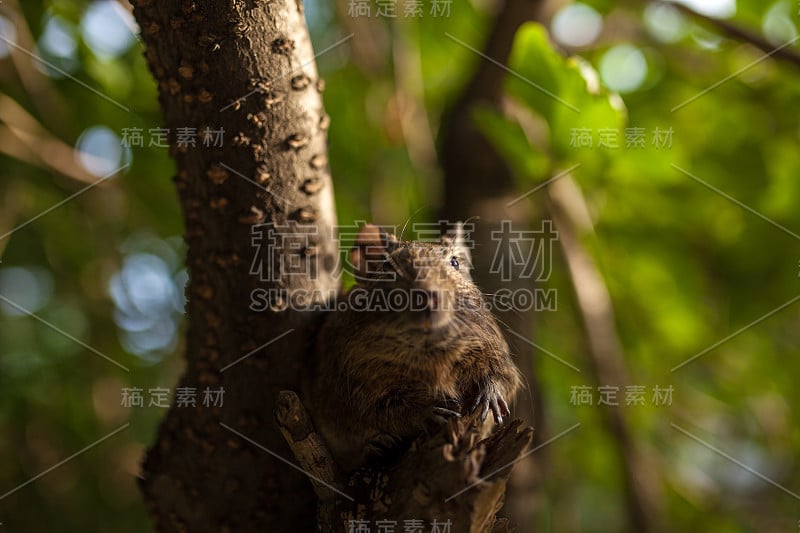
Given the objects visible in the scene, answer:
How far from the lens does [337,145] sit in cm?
315

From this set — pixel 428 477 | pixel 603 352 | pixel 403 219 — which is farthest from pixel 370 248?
pixel 603 352

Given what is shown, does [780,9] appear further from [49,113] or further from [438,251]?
[49,113]

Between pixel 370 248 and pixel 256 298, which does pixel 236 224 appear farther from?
pixel 370 248

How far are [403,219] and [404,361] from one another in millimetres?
1302

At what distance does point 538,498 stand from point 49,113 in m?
2.51

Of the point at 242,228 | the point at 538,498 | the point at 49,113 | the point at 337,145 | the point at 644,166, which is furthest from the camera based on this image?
the point at 337,145

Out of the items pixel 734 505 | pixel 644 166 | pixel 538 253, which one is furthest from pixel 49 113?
pixel 734 505

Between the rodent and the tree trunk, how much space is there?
11cm

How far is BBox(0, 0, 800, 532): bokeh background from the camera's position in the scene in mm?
2807

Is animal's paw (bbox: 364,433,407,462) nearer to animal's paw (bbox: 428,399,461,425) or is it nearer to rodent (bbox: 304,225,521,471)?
rodent (bbox: 304,225,521,471)

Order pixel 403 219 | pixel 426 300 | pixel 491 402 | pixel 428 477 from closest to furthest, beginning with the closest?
1. pixel 428 477
2. pixel 426 300
3. pixel 491 402
4. pixel 403 219

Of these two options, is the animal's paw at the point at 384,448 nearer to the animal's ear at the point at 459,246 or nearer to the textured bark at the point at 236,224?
the textured bark at the point at 236,224

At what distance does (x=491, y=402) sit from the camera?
1534mm

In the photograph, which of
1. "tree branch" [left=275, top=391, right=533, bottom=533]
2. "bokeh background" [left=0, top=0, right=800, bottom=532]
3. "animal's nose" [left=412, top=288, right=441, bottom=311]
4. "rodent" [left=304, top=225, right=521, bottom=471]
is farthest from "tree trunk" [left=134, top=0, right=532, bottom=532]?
"bokeh background" [left=0, top=0, right=800, bottom=532]
